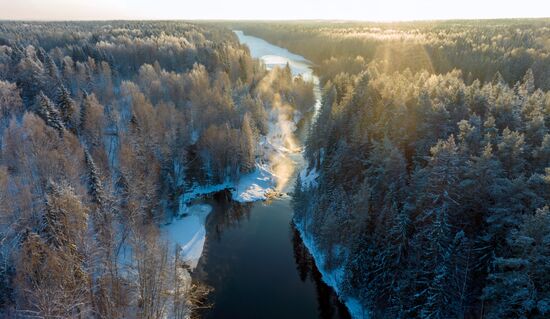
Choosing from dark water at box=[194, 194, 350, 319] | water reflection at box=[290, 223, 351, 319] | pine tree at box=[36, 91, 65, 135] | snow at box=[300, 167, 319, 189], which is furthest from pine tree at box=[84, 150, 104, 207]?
snow at box=[300, 167, 319, 189]

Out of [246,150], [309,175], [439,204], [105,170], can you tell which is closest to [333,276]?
[439,204]

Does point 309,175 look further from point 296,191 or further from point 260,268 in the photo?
point 260,268

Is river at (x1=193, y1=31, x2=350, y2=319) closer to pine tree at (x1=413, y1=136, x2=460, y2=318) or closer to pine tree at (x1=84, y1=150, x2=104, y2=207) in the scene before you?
pine tree at (x1=413, y1=136, x2=460, y2=318)

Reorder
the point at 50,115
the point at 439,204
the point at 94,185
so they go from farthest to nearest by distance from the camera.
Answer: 1. the point at 50,115
2. the point at 94,185
3. the point at 439,204

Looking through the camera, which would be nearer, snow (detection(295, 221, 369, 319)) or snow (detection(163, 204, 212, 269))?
snow (detection(295, 221, 369, 319))

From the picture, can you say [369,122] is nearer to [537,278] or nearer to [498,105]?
[498,105]

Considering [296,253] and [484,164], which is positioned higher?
[484,164]

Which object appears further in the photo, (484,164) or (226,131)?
(226,131)

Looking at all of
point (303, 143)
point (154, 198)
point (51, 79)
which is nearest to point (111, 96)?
point (51, 79)
